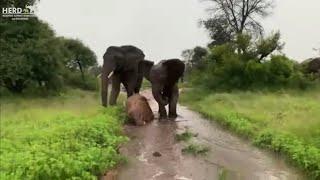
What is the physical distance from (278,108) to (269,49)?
15.4m

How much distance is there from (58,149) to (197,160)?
316 centimetres

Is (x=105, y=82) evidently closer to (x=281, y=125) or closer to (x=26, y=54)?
(x=281, y=125)

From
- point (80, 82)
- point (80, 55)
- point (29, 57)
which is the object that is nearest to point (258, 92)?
point (29, 57)

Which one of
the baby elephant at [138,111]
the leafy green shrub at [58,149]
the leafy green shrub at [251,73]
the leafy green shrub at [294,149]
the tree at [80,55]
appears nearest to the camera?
the leafy green shrub at [58,149]

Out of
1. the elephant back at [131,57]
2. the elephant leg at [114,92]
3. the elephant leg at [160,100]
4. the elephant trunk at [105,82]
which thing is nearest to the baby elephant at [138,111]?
the elephant leg at [160,100]

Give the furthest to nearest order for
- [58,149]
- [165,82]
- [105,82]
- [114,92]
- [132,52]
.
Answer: [132,52] < [114,92] < [105,82] < [165,82] < [58,149]

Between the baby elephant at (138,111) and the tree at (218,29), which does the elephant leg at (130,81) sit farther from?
the tree at (218,29)

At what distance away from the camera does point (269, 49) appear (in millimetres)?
34875

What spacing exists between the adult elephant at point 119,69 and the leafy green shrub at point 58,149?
255 inches

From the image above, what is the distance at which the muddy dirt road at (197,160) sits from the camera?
9992 mm

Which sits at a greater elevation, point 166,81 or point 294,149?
point 166,81

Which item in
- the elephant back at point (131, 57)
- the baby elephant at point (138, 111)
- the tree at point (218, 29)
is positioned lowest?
the baby elephant at point (138, 111)

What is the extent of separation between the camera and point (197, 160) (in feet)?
37.2

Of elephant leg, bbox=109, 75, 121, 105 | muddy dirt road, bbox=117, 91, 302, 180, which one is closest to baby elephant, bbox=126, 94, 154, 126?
muddy dirt road, bbox=117, 91, 302, 180
